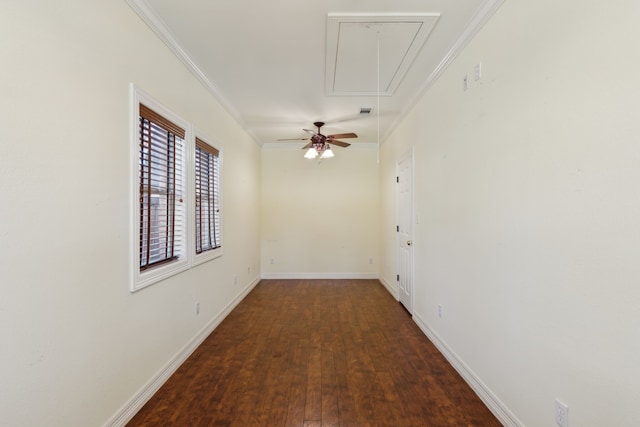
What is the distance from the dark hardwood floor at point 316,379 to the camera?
1826mm

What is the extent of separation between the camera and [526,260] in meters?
1.57

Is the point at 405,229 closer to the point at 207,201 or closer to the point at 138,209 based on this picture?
the point at 207,201

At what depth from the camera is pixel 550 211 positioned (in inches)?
55.6

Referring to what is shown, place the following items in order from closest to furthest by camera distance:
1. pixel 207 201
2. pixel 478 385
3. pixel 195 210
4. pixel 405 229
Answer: pixel 478 385 → pixel 195 210 → pixel 207 201 → pixel 405 229

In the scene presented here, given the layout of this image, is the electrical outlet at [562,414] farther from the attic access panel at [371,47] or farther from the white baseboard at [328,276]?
the white baseboard at [328,276]

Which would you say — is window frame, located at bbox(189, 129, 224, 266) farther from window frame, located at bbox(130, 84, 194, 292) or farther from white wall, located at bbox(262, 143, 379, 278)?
white wall, located at bbox(262, 143, 379, 278)

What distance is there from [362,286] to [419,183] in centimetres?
248

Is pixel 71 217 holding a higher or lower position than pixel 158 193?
lower

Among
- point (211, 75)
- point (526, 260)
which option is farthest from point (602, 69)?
point (211, 75)

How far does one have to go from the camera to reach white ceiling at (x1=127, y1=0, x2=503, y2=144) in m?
1.96

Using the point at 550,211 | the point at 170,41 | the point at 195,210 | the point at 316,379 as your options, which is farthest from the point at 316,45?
the point at 316,379

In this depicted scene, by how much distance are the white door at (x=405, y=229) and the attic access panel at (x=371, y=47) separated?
1095 mm

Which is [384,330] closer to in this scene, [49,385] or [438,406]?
[438,406]

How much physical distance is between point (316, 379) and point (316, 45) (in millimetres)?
2694
